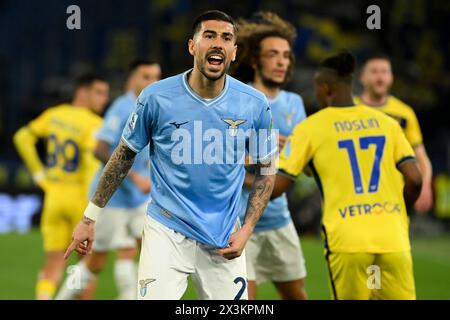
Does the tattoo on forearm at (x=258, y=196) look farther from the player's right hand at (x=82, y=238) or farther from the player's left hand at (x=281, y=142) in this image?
the player's left hand at (x=281, y=142)

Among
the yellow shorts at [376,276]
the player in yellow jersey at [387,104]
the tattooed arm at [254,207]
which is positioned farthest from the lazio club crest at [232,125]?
the player in yellow jersey at [387,104]

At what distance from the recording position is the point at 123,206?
9.91m

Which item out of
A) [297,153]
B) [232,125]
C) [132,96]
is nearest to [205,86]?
[232,125]

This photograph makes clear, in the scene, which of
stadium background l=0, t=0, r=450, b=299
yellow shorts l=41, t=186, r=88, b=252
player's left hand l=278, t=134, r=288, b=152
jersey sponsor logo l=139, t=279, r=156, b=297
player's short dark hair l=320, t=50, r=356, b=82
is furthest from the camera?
stadium background l=0, t=0, r=450, b=299

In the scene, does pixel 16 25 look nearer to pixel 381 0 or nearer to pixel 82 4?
pixel 82 4

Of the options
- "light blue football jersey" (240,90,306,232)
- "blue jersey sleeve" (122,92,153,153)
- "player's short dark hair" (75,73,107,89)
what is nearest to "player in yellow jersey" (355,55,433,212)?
"light blue football jersey" (240,90,306,232)

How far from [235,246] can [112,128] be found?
4.16 m

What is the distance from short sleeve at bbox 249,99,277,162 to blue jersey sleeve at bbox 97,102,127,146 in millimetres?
3809

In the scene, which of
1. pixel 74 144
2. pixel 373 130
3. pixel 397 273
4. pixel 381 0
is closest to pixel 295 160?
pixel 373 130

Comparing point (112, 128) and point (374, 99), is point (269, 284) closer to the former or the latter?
point (112, 128)

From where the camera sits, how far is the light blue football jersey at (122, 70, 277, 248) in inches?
220

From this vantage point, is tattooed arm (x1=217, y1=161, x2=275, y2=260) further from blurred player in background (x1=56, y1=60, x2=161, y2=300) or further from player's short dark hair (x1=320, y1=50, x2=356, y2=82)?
blurred player in background (x1=56, y1=60, x2=161, y2=300)

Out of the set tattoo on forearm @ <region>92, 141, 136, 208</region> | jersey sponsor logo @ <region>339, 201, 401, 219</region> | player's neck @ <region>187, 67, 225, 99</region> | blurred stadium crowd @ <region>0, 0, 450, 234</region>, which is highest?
blurred stadium crowd @ <region>0, 0, 450, 234</region>

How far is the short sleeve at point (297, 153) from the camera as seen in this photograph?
6.45 meters
